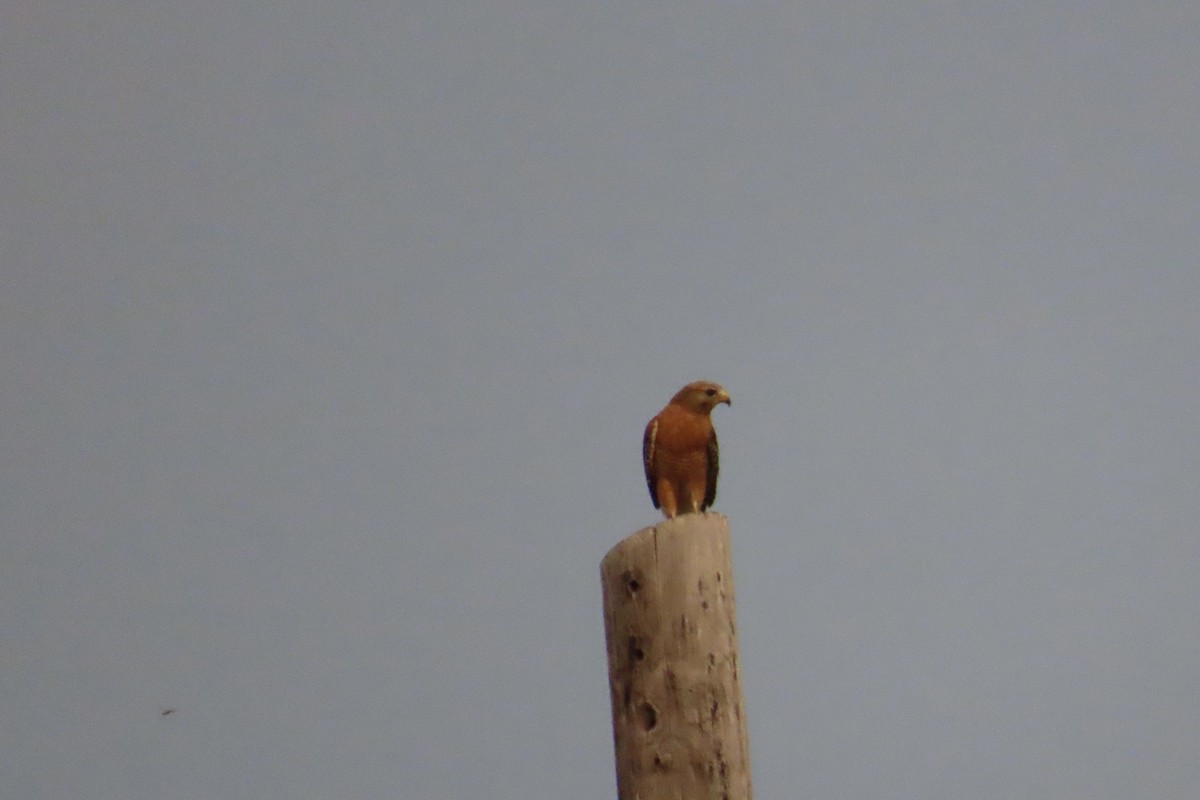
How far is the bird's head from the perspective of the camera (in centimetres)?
772

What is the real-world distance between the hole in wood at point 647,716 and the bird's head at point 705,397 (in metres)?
3.17

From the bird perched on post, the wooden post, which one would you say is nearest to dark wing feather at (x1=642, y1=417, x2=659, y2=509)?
the bird perched on post

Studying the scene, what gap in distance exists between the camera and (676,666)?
469 centimetres

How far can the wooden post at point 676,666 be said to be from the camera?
462cm

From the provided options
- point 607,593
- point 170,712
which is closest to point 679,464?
point 607,593

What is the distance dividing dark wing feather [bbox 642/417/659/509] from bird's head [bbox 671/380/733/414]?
22 centimetres

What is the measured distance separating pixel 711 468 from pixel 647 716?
126 inches

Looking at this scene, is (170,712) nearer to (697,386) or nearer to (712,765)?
(697,386)

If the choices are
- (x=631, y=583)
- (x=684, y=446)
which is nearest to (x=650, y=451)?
(x=684, y=446)

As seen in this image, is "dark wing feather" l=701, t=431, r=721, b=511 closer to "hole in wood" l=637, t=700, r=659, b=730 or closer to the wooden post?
the wooden post


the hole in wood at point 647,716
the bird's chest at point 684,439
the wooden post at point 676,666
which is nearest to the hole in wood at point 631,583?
the wooden post at point 676,666

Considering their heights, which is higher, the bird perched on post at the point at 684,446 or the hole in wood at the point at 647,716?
the bird perched on post at the point at 684,446

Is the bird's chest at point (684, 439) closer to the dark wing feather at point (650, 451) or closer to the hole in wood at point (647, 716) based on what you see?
the dark wing feather at point (650, 451)

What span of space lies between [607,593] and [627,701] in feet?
1.25
